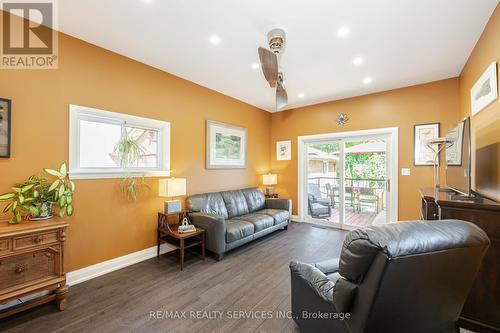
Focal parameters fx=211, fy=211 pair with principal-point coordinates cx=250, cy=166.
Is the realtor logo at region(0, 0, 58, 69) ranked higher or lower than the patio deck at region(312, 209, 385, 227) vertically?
higher

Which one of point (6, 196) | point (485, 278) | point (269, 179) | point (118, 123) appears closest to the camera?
point (485, 278)

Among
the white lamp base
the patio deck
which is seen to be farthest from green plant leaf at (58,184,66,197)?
the patio deck

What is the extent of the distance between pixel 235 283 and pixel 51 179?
2441mm

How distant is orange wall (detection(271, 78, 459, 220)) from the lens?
371cm

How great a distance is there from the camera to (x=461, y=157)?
85.1 inches

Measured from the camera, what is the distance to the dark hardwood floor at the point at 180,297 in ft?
6.13

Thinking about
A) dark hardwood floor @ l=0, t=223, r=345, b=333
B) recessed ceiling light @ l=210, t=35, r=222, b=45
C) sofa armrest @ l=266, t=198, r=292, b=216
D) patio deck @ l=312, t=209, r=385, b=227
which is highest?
recessed ceiling light @ l=210, t=35, r=222, b=45

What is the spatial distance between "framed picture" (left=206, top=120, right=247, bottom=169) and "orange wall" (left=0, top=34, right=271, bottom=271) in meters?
0.20

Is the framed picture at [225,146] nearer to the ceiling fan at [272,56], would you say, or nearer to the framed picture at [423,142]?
the ceiling fan at [272,56]

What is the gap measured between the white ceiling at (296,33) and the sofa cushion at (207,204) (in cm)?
213

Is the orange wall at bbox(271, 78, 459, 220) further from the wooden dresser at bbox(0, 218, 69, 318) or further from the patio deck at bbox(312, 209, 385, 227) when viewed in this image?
the wooden dresser at bbox(0, 218, 69, 318)

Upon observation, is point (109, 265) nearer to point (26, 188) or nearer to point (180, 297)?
point (180, 297)

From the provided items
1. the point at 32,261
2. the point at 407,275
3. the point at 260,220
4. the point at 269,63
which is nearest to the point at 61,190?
the point at 32,261

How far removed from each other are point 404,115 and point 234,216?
12.5ft
